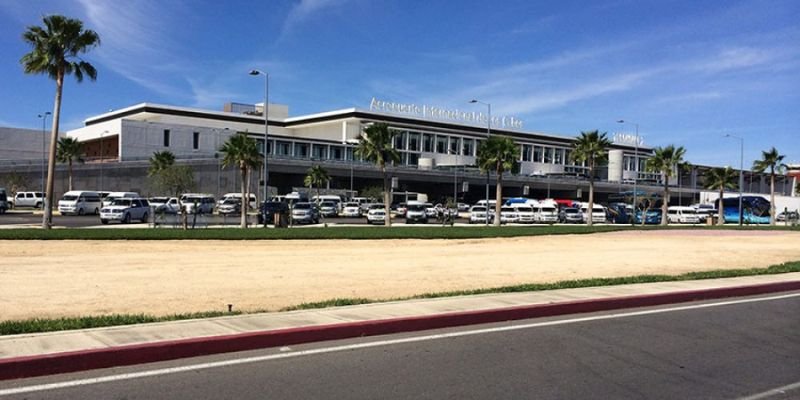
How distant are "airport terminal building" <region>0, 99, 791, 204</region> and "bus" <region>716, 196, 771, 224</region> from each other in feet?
44.2

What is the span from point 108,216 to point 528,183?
8571 cm

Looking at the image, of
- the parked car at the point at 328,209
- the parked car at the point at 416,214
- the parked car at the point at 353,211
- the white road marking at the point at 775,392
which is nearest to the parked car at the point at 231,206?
the parked car at the point at 328,209

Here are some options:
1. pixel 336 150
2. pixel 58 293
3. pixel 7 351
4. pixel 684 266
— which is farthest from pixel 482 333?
pixel 336 150

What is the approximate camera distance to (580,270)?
765 inches

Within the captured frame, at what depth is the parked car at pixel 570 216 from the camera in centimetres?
7000

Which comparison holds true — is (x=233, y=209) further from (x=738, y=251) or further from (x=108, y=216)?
(x=738, y=251)

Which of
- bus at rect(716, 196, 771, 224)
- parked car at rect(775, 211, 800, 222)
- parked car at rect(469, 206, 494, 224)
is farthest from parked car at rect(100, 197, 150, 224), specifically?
parked car at rect(775, 211, 800, 222)

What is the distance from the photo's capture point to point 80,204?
185 ft

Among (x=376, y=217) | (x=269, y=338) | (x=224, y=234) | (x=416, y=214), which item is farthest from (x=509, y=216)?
(x=269, y=338)

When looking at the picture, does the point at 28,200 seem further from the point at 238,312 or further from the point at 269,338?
the point at 269,338

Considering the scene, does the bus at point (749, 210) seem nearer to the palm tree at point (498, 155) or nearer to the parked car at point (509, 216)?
the parked car at point (509, 216)

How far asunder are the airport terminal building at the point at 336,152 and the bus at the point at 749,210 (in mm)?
13479

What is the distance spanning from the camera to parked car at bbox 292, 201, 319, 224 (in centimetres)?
5075

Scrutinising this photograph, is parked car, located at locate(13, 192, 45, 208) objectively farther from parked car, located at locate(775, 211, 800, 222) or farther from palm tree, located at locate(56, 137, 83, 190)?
parked car, located at locate(775, 211, 800, 222)
